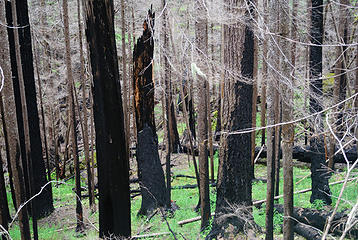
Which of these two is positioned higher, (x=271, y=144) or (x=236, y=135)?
(x=236, y=135)

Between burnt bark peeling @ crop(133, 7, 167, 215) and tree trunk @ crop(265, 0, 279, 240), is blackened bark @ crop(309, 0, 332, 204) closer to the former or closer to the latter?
tree trunk @ crop(265, 0, 279, 240)

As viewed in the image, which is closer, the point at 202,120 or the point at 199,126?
the point at 202,120

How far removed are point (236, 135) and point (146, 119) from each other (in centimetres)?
371

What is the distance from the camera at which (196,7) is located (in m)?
8.62

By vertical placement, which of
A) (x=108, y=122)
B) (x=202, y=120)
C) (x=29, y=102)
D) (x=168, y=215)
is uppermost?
(x=108, y=122)

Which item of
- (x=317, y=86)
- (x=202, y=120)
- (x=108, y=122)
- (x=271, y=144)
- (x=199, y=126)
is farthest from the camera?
(x=317, y=86)

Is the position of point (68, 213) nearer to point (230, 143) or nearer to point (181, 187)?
point (181, 187)

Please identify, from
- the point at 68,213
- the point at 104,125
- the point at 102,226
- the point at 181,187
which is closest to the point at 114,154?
the point at 104,125

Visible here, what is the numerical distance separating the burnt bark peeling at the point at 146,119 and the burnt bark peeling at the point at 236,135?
279 centimetres

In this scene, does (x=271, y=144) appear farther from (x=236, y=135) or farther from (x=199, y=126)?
(x=199, y=126)

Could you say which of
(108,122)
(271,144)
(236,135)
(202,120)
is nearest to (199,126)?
(202,120)

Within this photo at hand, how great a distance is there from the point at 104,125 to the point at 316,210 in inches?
288

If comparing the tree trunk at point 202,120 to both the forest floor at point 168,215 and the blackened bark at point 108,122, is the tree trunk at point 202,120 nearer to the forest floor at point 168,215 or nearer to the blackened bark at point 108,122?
the forest floor at point 168,215

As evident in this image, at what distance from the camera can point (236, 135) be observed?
7168 millimetres
